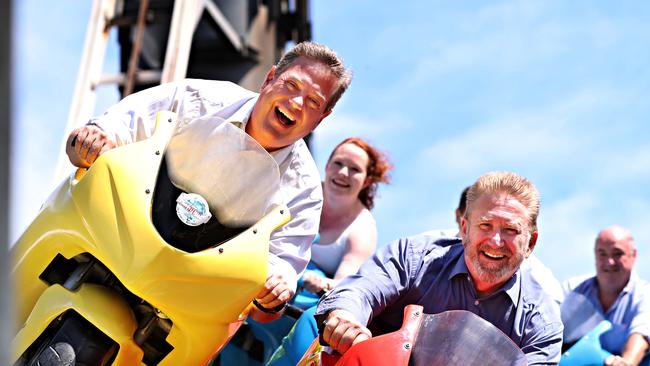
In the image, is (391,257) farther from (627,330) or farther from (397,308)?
(627,330)

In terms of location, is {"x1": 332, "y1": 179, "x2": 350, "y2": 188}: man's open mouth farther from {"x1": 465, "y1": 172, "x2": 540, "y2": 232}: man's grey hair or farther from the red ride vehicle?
the red ride vehicle

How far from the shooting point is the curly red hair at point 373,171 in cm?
416

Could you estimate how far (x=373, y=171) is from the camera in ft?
13.7

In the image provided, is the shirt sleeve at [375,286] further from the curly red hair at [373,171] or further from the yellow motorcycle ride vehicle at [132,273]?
the curly red hair at [373,171]

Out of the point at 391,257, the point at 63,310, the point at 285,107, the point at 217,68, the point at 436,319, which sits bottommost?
the point at 63,310

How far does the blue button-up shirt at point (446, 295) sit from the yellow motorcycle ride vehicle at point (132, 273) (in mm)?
383

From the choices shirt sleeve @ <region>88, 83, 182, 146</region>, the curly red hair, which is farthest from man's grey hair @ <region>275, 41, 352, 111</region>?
the curly red hair

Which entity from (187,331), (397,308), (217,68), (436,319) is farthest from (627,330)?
(217,68)

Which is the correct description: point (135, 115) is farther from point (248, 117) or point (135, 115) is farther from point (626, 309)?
point (626, 309)

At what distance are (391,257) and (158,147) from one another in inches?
28.7

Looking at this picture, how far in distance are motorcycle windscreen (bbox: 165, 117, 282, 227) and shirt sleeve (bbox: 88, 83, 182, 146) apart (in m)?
0.30

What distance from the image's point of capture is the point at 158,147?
6.75 feet

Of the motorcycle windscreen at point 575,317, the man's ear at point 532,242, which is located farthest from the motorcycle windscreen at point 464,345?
the motorcycle windscreen at point 575,317

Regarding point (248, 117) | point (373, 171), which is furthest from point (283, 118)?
point (373, 171)
